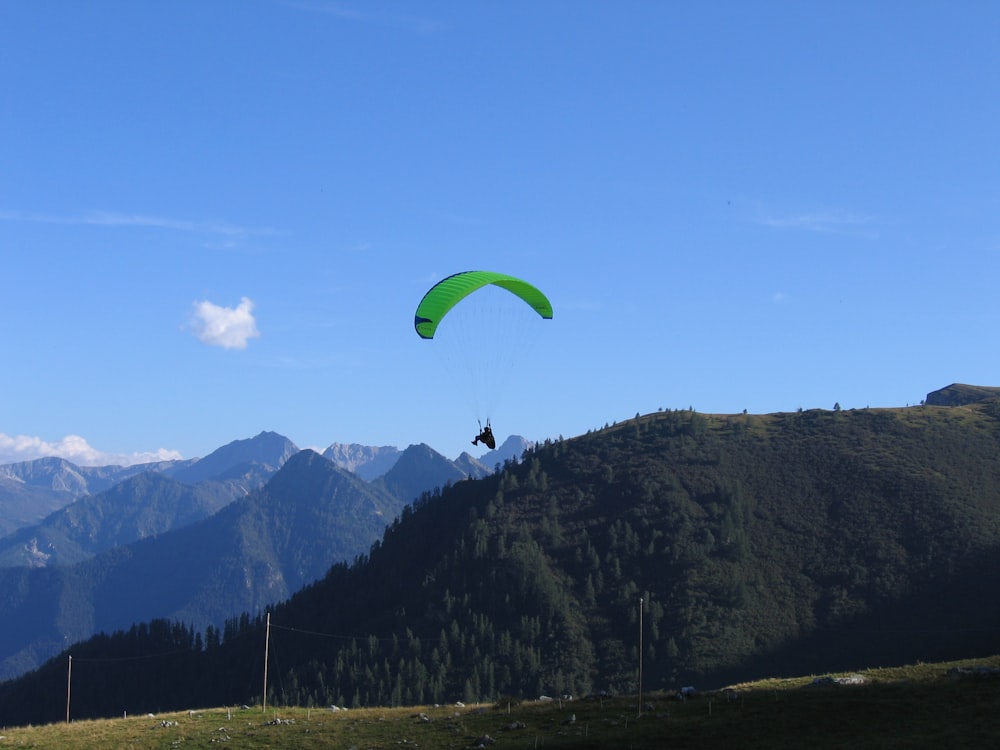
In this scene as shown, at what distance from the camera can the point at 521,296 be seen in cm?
6700

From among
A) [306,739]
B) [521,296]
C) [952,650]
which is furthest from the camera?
[952,650]

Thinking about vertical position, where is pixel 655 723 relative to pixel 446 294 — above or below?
below

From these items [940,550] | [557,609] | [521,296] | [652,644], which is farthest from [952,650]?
[521,296]

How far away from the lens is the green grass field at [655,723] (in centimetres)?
4216

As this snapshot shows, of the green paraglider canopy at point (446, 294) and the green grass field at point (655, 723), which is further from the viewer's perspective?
the green paraglider canopy at point (446, 294)

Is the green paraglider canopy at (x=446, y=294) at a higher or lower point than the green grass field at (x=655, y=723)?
higher

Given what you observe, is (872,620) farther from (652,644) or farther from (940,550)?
(652,644)

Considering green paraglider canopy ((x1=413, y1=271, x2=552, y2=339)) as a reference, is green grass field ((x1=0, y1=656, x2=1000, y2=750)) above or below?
below

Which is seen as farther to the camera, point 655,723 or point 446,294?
point 446,294

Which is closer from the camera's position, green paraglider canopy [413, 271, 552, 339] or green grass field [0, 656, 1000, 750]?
green grass field [0, 656, 1000, 750]

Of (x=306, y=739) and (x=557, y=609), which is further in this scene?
(x=557, y=609)

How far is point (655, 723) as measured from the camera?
47125 mm

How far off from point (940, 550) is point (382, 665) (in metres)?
107

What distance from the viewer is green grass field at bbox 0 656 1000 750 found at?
4216cm
